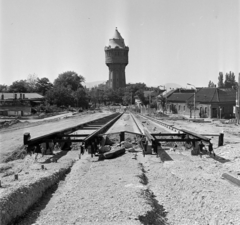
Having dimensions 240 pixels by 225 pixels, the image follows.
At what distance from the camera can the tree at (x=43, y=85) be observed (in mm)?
98188

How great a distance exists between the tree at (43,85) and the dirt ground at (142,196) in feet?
301

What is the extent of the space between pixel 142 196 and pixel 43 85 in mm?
97830

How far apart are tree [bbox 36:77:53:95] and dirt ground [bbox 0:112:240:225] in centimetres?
9179

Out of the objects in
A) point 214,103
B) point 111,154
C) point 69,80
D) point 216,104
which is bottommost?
point 111,154

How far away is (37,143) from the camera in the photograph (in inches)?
444

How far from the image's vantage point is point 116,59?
109000mm

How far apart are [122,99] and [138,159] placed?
93.3 meters

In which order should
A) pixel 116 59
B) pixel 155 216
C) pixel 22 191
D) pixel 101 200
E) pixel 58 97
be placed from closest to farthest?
pixel 155 216
pixel 101 200
pixel 22 191
pixel 58 97
pixel 116 59

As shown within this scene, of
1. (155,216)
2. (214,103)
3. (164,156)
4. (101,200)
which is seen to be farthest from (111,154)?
(214,103)

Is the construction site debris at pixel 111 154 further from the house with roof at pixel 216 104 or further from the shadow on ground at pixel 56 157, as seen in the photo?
the house with roof at pixel 216 104

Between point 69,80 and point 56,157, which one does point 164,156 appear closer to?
point 56,157

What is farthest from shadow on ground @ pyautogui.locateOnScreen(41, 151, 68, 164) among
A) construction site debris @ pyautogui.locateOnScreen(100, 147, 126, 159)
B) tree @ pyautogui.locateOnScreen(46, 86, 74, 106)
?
tree @ pyautogui.locateOnScreen(46, 86, 74, 106)

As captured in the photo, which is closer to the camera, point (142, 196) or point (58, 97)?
point (142, 196)

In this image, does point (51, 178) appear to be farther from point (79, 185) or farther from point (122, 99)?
point (122, 99)
